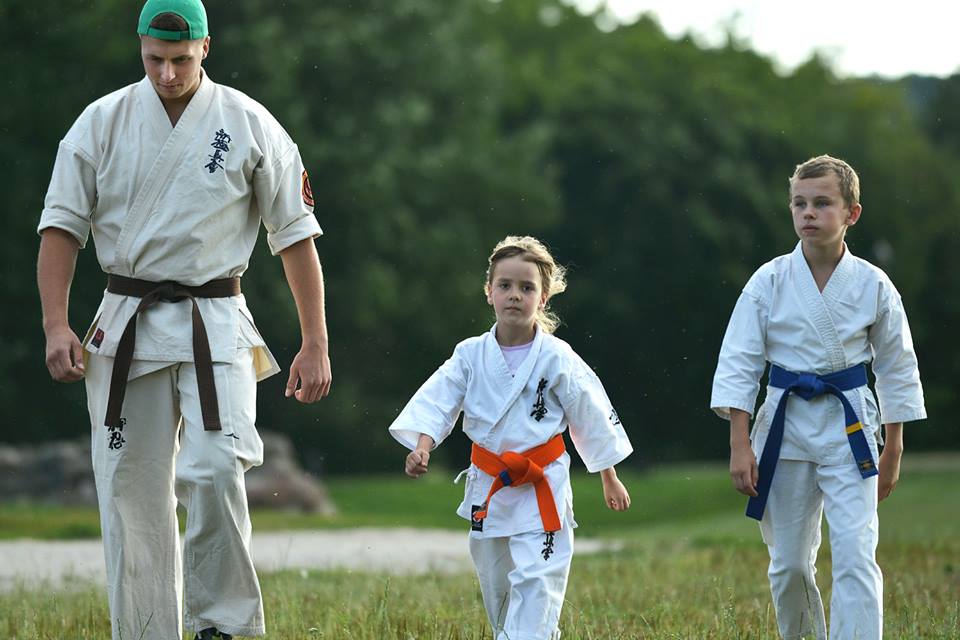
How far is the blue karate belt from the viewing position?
5156 millimetres

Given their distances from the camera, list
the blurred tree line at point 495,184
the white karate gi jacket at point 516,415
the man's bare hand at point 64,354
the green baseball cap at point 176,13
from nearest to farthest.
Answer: the man's bare hand at point 64,354
the green baseball cap at point 176,13
the white karate gi jacket at point 516,415
the blurred tree line at point 495,184

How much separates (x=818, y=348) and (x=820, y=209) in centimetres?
49

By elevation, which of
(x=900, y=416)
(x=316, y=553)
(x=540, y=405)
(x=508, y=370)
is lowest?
(x=316, y=553)

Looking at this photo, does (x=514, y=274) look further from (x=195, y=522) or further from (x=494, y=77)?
(x=494, y=77)

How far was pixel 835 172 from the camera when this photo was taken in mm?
5270

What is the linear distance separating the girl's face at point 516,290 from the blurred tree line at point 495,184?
1840 cm

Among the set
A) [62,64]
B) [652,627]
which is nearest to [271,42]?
[62,64]

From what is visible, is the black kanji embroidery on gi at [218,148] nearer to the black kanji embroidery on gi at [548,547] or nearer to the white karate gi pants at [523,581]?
the white karate gi pants at [523,581]

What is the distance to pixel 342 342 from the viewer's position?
27109 mm

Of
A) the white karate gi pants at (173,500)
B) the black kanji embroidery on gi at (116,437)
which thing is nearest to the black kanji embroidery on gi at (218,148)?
the white karate gi pants at (173,500)

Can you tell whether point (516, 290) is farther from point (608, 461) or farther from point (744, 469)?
point (744, 469)

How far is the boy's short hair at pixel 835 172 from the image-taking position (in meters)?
5.27

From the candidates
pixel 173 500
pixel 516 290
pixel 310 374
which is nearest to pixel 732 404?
pixel 516 290

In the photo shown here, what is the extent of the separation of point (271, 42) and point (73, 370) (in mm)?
20175
